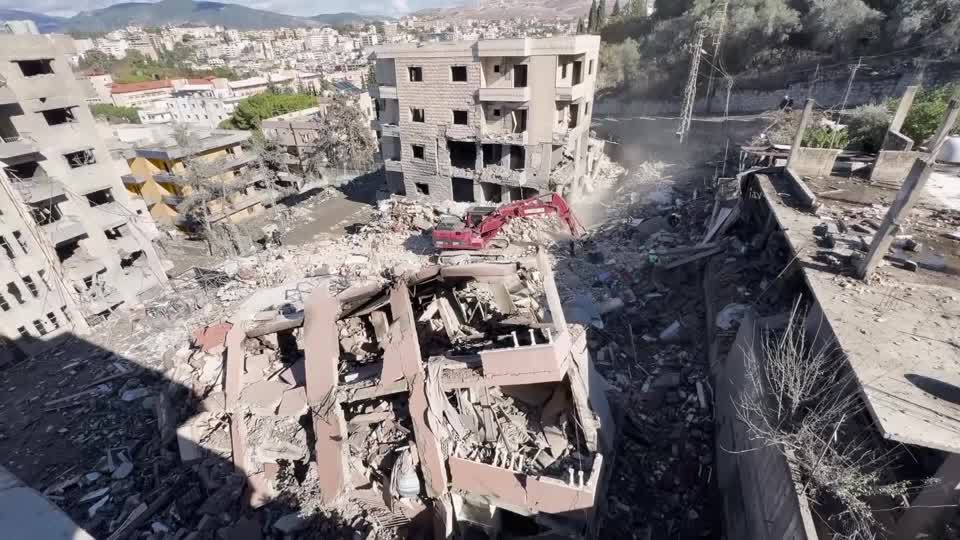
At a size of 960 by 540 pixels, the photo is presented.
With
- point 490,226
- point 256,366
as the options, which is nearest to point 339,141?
point 490,226

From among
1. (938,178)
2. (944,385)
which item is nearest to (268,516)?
(944,385)

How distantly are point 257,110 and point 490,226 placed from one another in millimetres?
36883

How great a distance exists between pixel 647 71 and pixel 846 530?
1422 inches

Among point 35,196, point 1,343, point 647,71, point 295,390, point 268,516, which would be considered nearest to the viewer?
point 268,516

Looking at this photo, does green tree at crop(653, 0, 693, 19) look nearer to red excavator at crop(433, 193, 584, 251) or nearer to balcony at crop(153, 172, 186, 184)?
red excavator at crop(433, 193, 584, 251)

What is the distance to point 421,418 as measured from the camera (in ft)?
22.1

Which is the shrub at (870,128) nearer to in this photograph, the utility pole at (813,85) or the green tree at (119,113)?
the utility pole at (813,85)

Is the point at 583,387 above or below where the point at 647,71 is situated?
below

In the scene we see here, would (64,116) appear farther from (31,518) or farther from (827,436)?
(827,436)

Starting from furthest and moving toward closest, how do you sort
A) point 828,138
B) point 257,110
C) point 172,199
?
point 257,110 → point 172,199 → point 828,138

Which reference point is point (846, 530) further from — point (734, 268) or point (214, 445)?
point (214, 445)

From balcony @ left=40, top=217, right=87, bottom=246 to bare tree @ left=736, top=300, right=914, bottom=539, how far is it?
20932 mm

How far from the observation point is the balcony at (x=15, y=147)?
13.6m

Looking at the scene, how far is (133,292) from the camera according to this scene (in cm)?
1733
